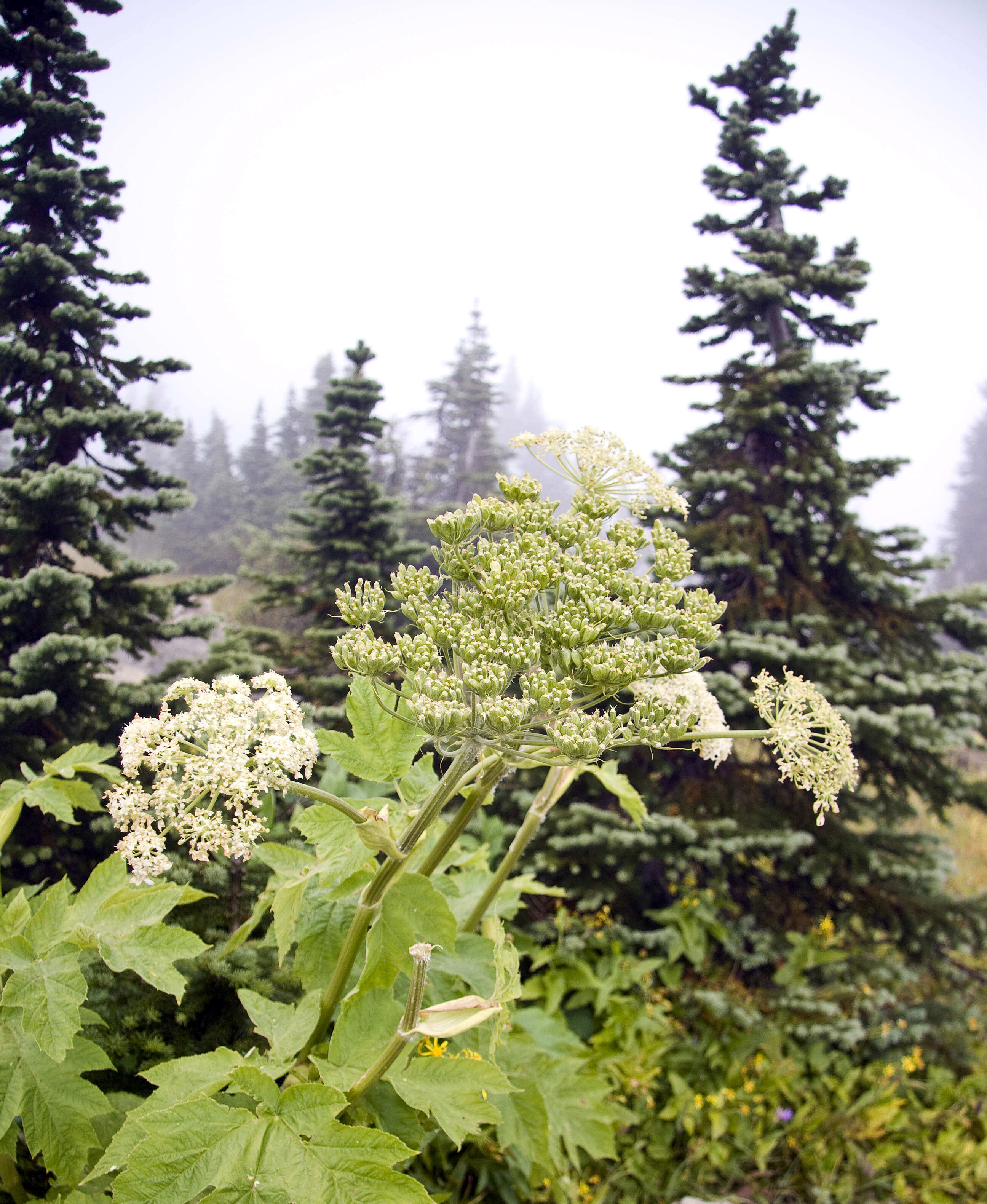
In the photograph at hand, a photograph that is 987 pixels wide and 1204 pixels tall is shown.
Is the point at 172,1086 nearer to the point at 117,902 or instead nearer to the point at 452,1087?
the point at 117,902

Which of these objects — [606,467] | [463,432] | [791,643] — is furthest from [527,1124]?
[463,432]

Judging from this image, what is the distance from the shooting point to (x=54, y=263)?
5.95 meters

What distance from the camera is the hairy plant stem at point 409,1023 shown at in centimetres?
157

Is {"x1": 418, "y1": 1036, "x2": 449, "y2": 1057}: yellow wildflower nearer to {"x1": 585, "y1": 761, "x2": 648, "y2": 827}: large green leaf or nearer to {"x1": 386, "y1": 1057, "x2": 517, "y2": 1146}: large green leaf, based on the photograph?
{"x1": 386, "y1": 1057, "x2": 517, "y2": 1146}: large green leaf

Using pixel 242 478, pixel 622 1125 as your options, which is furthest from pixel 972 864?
pixel 242 478

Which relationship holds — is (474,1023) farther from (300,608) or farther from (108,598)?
(300,608)

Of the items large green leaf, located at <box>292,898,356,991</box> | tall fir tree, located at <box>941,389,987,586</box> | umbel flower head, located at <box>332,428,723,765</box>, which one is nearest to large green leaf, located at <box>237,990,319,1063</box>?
large green leaf, located at <box>292,898,356,991</box>

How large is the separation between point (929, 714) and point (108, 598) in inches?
322

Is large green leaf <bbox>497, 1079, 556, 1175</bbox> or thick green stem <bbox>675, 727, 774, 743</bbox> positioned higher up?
thick green stem <bbox>675, 727, 774, 743</bbox>

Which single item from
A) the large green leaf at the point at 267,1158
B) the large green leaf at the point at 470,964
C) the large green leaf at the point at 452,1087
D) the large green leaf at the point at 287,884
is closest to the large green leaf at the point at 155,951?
the large green leaf at the point at 287,884

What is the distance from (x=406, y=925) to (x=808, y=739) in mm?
1378

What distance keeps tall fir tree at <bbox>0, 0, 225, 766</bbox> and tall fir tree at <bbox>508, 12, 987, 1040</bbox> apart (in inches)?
187

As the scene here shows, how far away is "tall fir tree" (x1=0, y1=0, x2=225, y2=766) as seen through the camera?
223 inches

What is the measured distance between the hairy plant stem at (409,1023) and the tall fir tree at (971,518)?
54.2 meters
